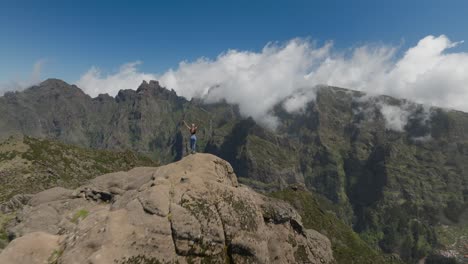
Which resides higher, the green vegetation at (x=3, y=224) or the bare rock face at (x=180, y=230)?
the bare rock face at (x=180, y=230)

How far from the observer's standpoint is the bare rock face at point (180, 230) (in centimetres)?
2830

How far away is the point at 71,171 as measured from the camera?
19562 centimetres

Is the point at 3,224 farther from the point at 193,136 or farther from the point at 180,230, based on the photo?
the point at 180,230

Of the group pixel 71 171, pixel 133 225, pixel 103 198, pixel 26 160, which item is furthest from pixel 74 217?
pixel 71 171

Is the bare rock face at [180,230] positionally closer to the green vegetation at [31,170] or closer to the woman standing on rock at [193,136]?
the woman standing on rock at [193,136]

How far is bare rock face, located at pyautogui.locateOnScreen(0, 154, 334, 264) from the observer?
2830 cm

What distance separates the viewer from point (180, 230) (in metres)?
30.2

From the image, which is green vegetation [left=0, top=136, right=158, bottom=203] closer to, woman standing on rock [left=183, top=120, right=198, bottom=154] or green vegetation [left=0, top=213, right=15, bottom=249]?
green vegetation [left=0, top=213, right=15, bottom=249]

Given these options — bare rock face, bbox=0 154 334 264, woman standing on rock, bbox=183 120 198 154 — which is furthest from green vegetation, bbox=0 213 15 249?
woman standing on rock, bbox=183 120 198 154

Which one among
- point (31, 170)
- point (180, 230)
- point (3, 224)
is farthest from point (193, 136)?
point (31, 170)

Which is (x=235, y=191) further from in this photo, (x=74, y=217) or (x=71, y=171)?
(x=71, y=171)

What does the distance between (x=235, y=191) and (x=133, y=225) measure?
11.2 m

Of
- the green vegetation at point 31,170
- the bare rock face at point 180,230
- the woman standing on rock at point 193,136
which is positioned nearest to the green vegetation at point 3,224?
the green vegetation at point 31,170

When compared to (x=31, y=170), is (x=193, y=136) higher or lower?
higher
